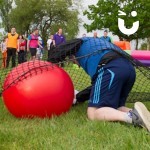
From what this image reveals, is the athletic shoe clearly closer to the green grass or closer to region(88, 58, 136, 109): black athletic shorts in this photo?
the green grass

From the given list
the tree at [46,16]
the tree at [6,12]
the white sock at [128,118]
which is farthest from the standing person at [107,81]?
the tree at [6,12]

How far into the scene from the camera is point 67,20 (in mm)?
58906

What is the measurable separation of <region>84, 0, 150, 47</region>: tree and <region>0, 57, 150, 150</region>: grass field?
1616 inches

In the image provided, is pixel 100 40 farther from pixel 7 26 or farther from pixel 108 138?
pixel 7 26

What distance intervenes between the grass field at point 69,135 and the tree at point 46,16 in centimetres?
5402

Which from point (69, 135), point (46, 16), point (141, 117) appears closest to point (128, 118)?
point (141, 117)

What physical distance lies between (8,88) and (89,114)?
0.93 metres

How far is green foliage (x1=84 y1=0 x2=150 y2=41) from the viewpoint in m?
45.8

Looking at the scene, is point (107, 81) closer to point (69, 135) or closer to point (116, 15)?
point (69, 135)

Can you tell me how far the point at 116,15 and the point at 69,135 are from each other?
44267 millimetres

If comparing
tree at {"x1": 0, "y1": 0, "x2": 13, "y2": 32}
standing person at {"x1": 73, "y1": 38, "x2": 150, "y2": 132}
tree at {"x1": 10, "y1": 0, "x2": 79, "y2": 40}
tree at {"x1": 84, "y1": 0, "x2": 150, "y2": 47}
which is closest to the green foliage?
tree at {"x1": 84, "y1": 0, "x2": 150, "y2": 47}

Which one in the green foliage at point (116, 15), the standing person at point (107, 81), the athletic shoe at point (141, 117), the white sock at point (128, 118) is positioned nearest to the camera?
the athletic shoe at point (141, 117)

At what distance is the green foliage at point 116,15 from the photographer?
45.8 metres

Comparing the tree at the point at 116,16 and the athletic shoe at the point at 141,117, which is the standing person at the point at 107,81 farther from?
the tree at the point at 116,16
